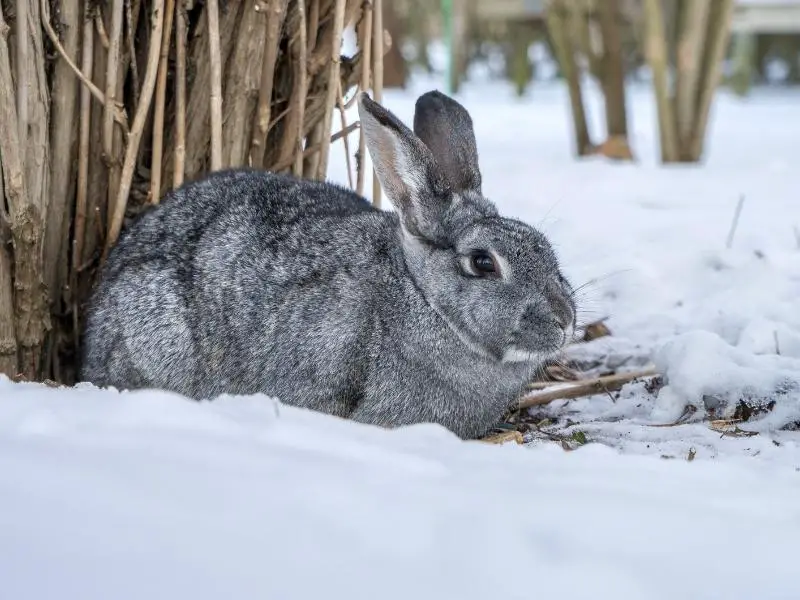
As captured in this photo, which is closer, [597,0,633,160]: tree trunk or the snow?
the snow

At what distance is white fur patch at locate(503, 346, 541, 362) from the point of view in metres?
3.41

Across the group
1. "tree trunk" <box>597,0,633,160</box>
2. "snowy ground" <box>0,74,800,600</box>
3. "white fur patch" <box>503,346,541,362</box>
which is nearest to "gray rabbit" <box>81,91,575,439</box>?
"white fur patch" <box>503,346,541,362</box>

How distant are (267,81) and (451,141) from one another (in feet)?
2.33

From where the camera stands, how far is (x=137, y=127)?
3.93 meters

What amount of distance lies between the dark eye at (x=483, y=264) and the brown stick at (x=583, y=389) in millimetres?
692

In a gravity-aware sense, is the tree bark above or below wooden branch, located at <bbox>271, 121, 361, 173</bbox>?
above

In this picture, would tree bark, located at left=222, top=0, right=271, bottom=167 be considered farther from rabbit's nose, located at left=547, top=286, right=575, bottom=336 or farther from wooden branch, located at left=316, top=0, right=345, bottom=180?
rabbit's nose, located at left=547, top=286, right=575, bottom=336

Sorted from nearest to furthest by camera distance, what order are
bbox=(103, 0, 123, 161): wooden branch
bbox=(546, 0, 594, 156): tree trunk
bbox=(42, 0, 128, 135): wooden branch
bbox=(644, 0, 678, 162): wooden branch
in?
1. bbox=(42, 0, 128, 135): wooden branch
2. bbox=(103, 0, 123, 161): wooden branch
3. bbox=(644, 0, 678, 162): wooden branch
4. bbox=(546, 0, 594, 156): tree trunk

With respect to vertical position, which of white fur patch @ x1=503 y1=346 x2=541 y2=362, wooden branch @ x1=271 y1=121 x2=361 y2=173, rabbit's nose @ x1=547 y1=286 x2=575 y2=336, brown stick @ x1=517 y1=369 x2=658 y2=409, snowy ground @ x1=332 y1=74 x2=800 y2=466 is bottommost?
brown stick @ x1=517 y1=369 x2=658 y2=409

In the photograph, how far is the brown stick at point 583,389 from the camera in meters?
4.03

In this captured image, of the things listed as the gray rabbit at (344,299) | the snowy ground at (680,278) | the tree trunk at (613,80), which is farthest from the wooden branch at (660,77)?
the gray rabbit at (344,299)

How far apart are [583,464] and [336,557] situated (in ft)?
2.28

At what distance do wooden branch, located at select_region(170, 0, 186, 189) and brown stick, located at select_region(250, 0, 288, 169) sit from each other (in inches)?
10.9

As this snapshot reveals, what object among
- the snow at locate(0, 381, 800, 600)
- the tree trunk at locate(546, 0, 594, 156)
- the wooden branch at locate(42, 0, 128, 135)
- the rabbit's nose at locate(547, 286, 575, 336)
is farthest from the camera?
the tree trunk at locate(546, 0, 594, 156)
